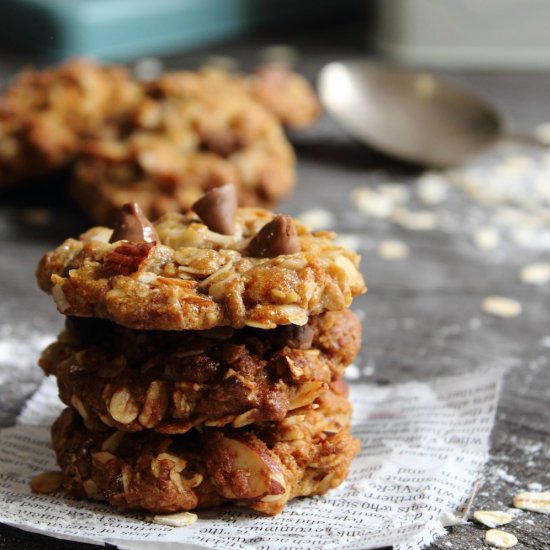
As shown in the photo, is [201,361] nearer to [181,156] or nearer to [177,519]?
[177,519]

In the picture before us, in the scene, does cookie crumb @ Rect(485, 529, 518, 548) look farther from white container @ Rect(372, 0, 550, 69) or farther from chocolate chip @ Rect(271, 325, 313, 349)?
white container @ Rect(372, 0, 550, 69)

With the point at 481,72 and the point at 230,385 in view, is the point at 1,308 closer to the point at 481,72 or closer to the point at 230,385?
the point at 230,385

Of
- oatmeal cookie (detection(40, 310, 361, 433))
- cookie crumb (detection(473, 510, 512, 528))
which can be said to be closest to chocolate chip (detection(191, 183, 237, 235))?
oatmeal cookie (detection(40, 310, 361, 433))

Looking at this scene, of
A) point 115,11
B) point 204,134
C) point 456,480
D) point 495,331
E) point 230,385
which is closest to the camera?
point 230,385

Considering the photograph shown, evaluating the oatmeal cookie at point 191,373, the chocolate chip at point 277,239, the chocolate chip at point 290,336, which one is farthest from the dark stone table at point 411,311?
the chocolate chip at point 277,239

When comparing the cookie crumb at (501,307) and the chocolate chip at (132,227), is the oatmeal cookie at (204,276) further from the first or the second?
the cookie crumb at (501,307)

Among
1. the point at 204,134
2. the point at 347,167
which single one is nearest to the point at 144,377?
the point at 204,134
